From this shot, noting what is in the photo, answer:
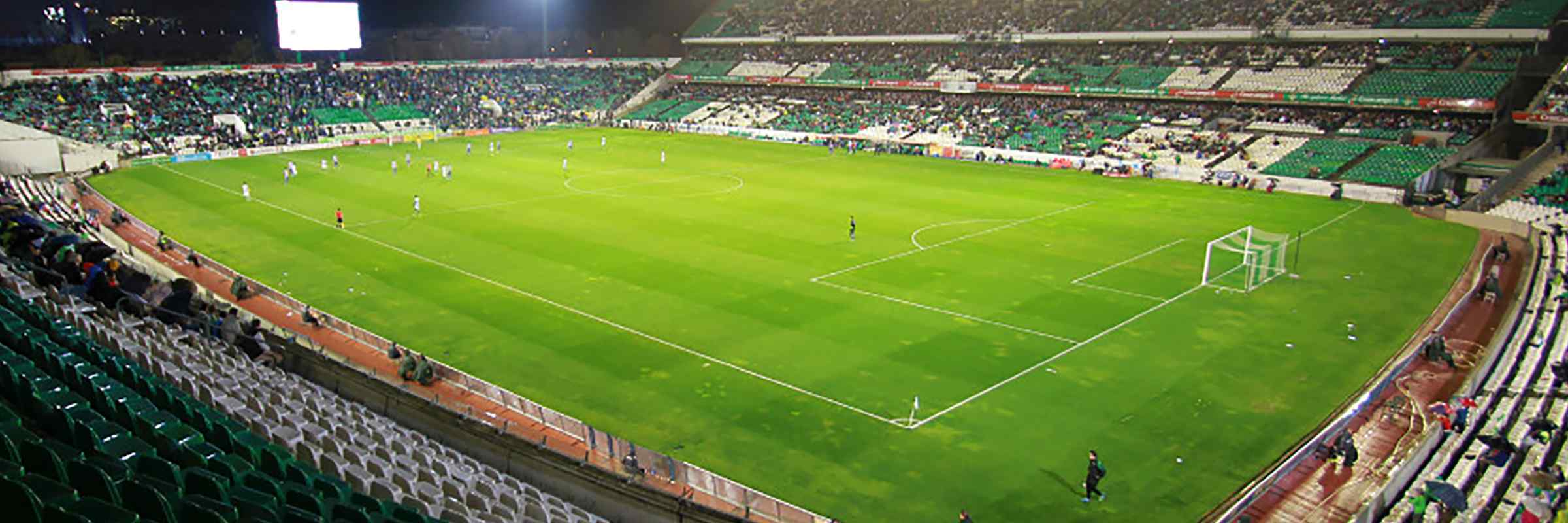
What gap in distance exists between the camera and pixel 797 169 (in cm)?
5691

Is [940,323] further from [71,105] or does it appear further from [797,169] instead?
[71,105]

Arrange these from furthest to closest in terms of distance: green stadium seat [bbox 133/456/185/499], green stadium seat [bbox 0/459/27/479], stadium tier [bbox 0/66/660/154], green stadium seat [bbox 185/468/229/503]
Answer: stadium tier [bbox 0/66/660/154] → green stadium seat [bbox 133/456/185/499] → green stadium seat [bbox 185/468/229/503] → green stadium seat [bbox 0/459/27/479]

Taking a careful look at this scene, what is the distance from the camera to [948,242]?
36.6 m

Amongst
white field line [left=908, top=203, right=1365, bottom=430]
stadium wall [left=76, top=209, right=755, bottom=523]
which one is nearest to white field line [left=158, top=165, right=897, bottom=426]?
white field line [left=908, top=203, right=1365, bottom=430]

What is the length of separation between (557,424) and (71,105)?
6199cm

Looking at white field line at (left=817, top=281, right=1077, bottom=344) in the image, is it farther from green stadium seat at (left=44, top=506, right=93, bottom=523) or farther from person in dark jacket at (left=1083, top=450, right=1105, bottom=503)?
green stadium seat at (left=44, top=506, right=93, bottom=523)

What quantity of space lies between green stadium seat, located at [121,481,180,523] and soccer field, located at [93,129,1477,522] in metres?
11.3

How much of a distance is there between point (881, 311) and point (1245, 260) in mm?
13813

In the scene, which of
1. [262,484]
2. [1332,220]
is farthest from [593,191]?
[262,484]

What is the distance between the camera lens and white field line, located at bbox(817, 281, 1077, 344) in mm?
25375

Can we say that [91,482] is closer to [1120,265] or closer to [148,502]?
[148,502]

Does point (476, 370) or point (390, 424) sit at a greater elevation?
point (390, 424)

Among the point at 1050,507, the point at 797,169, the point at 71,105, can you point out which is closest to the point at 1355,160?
the point at 797,169

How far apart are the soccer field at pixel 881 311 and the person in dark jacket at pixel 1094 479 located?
310mm
